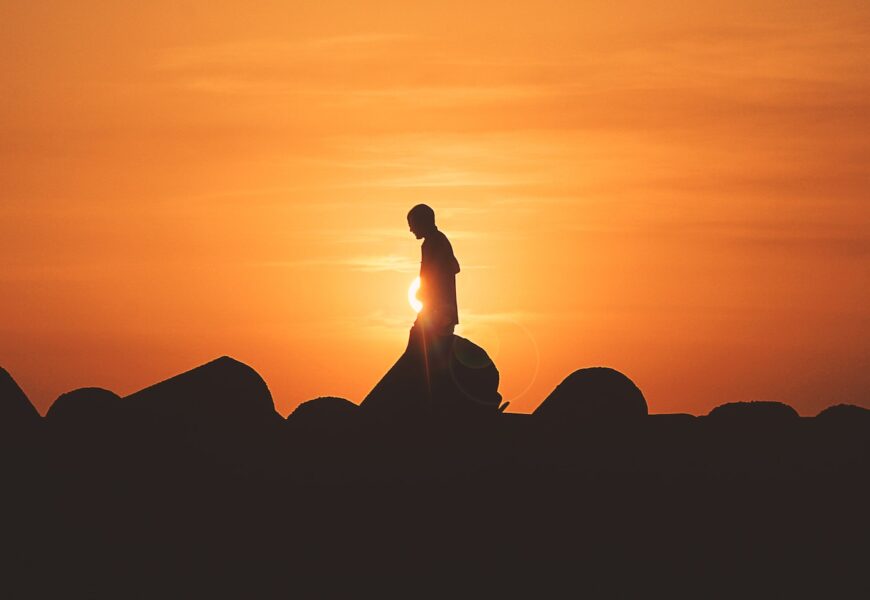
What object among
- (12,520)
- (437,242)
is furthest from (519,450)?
(12,520)

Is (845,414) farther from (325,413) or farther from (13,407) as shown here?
(13,407)

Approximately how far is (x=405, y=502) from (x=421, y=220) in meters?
3.52

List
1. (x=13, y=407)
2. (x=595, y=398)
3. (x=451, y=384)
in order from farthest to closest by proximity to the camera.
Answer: (x=595, y=398)
(x=13, y=407)
(x=451, y=384)

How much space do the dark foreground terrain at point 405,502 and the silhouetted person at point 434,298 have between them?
81 centimetres

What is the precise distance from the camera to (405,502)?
71.2 feet

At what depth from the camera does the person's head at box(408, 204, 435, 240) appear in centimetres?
2141

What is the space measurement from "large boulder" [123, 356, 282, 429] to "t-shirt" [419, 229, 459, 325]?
3308mm

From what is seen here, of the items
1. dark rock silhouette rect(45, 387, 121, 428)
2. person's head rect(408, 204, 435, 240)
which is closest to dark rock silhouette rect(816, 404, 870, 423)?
person's head rect(408, 204, 435, 240)

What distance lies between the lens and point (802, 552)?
2092cm

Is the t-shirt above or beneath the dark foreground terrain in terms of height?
above

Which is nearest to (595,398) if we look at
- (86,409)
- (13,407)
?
(86,409)

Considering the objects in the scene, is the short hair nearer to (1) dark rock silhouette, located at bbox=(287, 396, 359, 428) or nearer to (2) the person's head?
(2) the person's head

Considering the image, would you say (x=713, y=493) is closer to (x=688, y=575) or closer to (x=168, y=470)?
(x=688, y=575)

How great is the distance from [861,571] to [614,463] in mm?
3630
